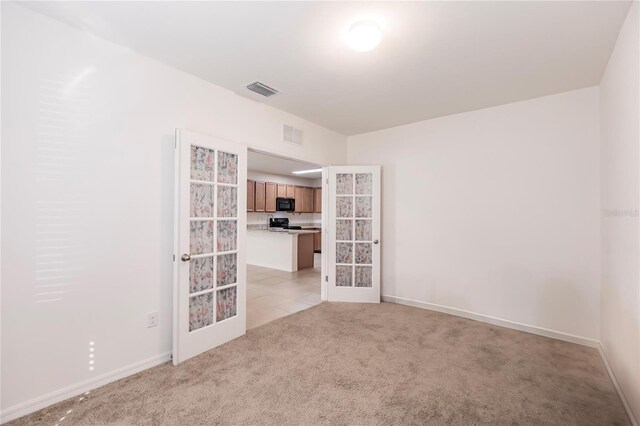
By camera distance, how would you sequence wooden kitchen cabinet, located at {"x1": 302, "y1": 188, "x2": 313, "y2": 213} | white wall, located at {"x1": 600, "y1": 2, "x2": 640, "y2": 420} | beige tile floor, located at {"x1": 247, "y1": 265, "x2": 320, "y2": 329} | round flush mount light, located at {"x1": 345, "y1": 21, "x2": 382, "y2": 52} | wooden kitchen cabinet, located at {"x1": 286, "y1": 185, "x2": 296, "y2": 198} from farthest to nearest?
1. wooden kitchen cabinet, located at {"x1": 302, "y1": 188, "x2": 313, "y2": 213}
2. wooden kitchen cabinet, located at {"x1": 286, "y1": 185, "x2": 296, "y2": 198}
3. beige tile floor, located at {"x1": 247, "y1": 265, "x2": 320, "y2": 329}
4. round flush mount light, located at {"x1": 345, "y1": 21, "x2": 382, "y2": 52}
5. white wall, located at {"x1": 600, "y1": 2, "x2": 640, "y2": 420}

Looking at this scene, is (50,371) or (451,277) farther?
(451,277)

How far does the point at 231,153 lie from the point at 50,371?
7.06 ft

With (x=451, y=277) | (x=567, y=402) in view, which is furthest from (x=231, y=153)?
(x=567, y=402)

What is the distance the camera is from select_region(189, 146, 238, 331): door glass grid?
267 centimetres

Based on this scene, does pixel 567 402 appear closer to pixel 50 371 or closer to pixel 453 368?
pixel 453 368

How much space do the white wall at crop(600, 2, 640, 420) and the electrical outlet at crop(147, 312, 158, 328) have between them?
11.1ft

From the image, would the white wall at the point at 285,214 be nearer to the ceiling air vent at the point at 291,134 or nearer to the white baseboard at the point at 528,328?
the ceiling air vent at the point at 291,134

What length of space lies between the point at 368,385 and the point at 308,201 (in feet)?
25.2

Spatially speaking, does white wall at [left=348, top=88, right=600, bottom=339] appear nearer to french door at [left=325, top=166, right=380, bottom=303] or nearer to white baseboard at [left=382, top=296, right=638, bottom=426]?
white baseboard at [left=382, top=296, right=638, bottom=426]

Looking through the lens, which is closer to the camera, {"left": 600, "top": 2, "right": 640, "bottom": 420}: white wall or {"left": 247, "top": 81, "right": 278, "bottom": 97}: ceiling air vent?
{"left": 600, "top": 2, "right": 640, "bottom": 420}: white wall

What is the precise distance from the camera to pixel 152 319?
2479mm

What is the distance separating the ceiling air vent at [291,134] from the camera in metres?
3.66

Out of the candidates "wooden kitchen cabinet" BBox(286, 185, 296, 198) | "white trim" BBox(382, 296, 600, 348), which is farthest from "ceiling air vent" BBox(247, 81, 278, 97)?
"wooden kitchen cabinet" BBox(286, 185, 296, 198)

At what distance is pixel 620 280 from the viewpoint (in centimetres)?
212
